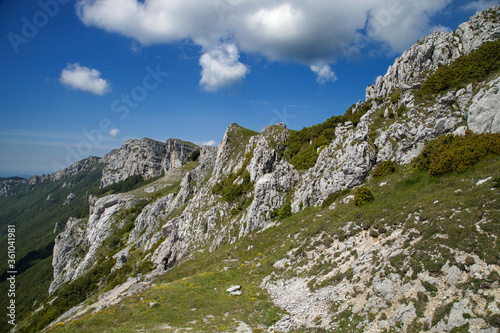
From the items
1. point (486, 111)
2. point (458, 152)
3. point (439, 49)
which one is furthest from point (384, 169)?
point (439, 49)

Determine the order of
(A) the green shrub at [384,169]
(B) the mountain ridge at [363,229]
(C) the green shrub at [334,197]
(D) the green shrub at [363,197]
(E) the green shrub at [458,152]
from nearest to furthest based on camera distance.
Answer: (B) the mountain ridge at [363,229] → (E) the green shrub at [458,152] → (D) the green shrub at [363,197] → (A) the green shrub at [384,169] → (C) the green shrub at [334,197]

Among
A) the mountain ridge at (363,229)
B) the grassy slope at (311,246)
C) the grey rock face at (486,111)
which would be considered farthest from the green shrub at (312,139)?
the grey rock face at (486,111)

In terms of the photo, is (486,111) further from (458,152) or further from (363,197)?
(363,197)

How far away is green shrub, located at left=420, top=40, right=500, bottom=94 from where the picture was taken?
105 feet

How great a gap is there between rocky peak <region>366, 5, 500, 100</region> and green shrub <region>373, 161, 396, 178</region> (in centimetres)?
1812

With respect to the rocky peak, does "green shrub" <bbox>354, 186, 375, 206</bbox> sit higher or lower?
lower

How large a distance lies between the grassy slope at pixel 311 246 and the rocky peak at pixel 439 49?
84.5 feet

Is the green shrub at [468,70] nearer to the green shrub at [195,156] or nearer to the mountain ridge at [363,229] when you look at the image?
the mountain ridge at [363,229]

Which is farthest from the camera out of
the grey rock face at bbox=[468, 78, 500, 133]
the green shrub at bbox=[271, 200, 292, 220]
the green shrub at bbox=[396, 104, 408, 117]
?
the green shrub at bbox=[271, 200, 292, 220]

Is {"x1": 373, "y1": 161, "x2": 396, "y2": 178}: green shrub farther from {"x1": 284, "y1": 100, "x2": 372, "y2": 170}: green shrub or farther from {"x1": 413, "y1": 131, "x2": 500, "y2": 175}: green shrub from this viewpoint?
{"x1": 284, "y1": 100, "x2": 372, "y2": 170}: green shrub

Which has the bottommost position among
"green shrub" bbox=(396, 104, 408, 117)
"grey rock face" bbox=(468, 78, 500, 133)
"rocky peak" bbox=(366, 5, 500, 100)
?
"grey rock face" bbox=(468, 78, 500, 133)

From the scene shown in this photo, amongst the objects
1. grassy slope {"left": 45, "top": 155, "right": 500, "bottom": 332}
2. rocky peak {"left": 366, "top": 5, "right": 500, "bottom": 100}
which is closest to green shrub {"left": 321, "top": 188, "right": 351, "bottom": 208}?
grassy slope {"left": 45, "top": 155, "right": 500, "bottom": 332}

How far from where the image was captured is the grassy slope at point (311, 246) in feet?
47.3

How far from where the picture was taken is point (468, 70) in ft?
109
